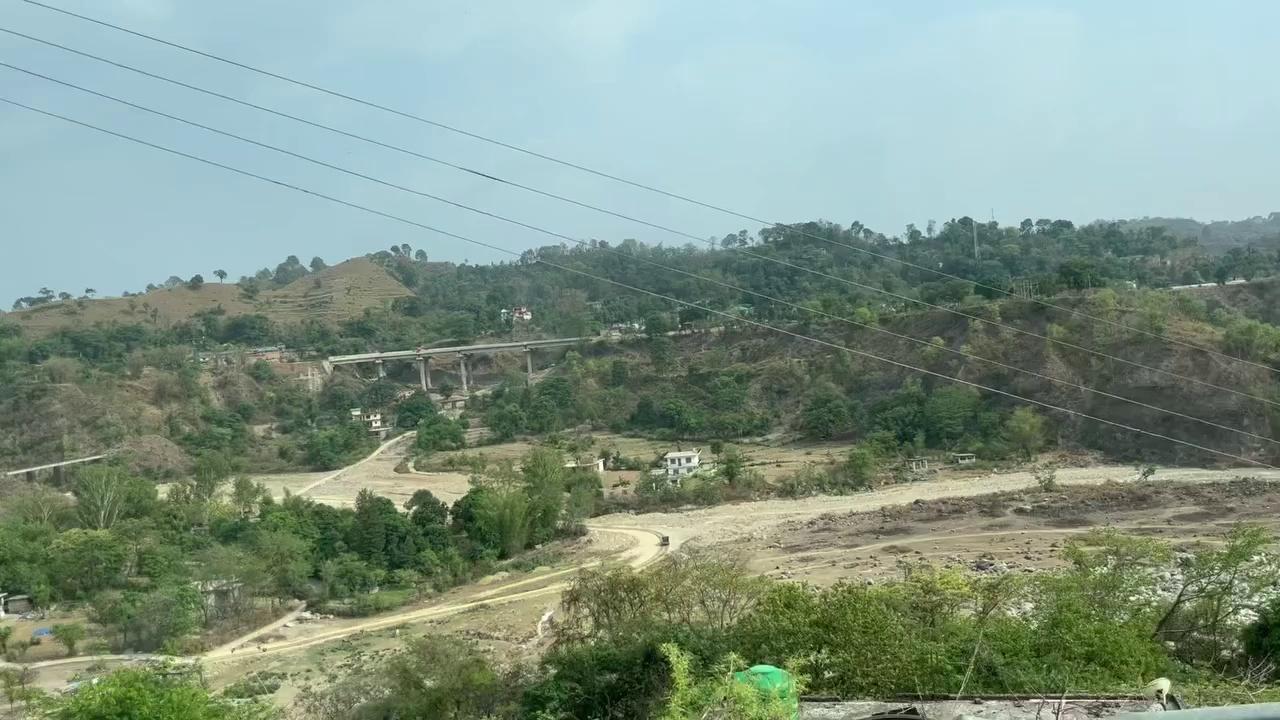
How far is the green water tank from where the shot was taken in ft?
16.9

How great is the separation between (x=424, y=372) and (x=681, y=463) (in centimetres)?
2156

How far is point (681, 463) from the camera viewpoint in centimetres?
2939

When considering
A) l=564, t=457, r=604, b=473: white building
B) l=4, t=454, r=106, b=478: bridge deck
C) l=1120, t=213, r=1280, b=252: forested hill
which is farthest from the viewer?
l=1120, t=213, r=1280, b=252: forested hill

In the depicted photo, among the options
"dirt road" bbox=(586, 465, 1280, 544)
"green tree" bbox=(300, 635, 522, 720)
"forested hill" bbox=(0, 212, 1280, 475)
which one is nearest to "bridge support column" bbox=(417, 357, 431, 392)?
"forested hill" bbox=(0, 212, 1280, 475)

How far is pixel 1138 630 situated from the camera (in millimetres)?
9055

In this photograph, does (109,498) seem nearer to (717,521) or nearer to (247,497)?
(247,497)

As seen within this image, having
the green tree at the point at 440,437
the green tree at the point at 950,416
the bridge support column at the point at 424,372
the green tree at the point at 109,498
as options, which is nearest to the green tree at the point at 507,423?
the green tree at the point at 440,437

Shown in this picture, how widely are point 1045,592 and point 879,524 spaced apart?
37.2ft

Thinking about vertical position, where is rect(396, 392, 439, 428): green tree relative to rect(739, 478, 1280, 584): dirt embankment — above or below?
above

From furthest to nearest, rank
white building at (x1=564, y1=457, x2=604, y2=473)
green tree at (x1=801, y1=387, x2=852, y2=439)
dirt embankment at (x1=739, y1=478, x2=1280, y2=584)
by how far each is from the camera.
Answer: green tree at (x1=801, y1=387, x2=852, y2=439), white building at (x1=564, y1=457, x2=604, y2=473), dirt embankment at (x1=739, y1=478, x2=1280, y2=584)

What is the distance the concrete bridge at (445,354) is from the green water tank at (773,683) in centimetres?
4080

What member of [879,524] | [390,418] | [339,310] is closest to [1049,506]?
[879,524]

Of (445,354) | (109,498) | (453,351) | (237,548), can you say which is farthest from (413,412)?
(237,548)

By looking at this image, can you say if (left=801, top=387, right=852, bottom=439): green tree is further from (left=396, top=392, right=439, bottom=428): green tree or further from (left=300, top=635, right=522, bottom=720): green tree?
(left=300, top=635, right=522, bottom=720): green tree
